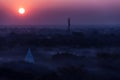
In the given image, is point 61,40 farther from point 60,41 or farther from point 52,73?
point 52,73

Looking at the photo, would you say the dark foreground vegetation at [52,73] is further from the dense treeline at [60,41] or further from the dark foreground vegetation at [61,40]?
the dense treeline at [60,41]

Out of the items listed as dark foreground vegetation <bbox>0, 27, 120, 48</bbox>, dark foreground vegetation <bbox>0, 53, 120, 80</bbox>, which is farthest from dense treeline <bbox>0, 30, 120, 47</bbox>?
dark foreground vegetation <bbox>0, 53, 120, 80</bbox>

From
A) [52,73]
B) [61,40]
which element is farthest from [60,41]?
[52,73]

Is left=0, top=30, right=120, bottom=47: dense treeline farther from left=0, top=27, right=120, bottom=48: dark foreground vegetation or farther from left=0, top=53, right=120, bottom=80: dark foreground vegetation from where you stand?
left=0, top=53, right=120, bottom=80: dark foreground vegetation

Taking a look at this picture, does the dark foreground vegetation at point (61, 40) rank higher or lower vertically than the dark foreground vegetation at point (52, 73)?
lower

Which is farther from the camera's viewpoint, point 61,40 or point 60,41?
point 61,40

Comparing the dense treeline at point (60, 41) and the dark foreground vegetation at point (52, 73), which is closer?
the dark foreground vegetation at point (52, 73)

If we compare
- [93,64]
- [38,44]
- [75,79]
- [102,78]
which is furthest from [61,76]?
[38,44]

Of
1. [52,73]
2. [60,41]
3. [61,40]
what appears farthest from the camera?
[61,40]

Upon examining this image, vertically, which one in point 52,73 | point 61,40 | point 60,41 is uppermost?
point 52,73

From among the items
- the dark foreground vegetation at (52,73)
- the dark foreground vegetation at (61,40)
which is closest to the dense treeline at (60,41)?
the dark foreground vegetation at (61,40)

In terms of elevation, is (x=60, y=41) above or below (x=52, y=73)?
below
